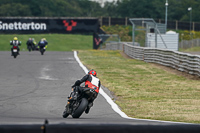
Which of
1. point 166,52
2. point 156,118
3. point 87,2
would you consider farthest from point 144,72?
point 87,2

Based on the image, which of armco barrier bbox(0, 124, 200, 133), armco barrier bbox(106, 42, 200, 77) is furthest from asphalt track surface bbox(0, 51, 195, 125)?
armco barrier bbox(106, 42, 200, 77)

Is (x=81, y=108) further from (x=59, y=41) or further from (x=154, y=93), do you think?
(x=59, y=41)

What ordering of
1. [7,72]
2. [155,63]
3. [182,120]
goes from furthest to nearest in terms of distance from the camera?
1. [155,63]
2. [7,72]
3. [182,120]

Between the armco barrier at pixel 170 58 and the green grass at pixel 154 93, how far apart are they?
2.75 ft

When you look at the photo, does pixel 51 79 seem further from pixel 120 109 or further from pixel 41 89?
pixel 120 109

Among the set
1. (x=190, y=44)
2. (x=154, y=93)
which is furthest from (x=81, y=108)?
(x=190, y=44)

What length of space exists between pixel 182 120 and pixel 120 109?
227 cm

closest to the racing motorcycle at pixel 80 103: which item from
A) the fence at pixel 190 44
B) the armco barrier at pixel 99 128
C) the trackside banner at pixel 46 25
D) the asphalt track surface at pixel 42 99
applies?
the asphalt track surface at pixel 42 99

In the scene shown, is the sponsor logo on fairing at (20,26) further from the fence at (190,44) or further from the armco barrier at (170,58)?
the armco barrier at (170,58)

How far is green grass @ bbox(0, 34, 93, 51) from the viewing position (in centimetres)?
7800

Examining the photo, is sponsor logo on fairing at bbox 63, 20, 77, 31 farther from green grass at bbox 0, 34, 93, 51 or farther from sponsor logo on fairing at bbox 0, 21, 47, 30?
green grass at bbox 0, 34, 93, 51

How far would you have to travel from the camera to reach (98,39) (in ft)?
178

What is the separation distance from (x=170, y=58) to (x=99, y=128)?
757 inches

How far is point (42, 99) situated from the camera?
12.8m
